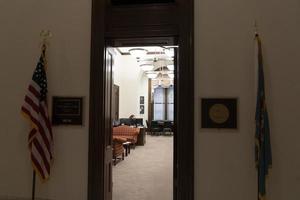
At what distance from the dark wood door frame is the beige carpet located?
1.88m

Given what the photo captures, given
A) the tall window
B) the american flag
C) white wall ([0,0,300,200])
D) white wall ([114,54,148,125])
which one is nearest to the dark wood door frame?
white wall ([0,0,300,200])

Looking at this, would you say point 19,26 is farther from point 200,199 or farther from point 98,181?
point 200,199

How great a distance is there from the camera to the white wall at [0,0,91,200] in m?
3.33

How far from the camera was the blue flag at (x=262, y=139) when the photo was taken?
9.04ft

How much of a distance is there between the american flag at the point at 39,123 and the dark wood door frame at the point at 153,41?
508mm

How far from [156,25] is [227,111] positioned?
1344 millimetres

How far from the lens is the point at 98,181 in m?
3.24

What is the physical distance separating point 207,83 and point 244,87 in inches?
16.7

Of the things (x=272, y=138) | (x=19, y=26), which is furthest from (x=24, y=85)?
(x=272, y=138)

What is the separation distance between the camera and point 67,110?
337cm

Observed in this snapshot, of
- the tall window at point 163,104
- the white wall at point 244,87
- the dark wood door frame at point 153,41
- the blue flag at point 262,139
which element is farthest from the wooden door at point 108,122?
the tall window at point 163,104

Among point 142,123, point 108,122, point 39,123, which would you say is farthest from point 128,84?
point 39,123

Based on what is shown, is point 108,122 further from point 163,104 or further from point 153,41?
point 163,104

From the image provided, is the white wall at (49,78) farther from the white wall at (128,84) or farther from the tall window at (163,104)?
the tall window at (163,104)
